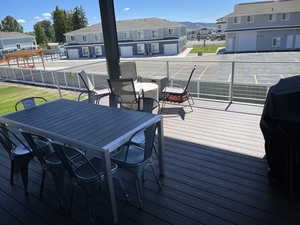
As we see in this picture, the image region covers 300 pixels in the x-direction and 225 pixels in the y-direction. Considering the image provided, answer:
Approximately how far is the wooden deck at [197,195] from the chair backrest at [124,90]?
107cm

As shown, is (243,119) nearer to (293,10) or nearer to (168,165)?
(168,165)

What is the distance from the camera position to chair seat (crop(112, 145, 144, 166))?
2160 millimetres

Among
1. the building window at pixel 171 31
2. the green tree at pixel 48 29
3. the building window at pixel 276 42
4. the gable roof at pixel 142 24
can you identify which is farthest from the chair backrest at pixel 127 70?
the green tree at pixel 48 29

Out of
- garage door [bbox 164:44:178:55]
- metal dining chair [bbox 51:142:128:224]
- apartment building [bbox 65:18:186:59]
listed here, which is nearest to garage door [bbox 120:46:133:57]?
apartment building [bbox 65:18:186:59]

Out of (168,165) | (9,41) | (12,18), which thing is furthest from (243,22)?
(12,18)

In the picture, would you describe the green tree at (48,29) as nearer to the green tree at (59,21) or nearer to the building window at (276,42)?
the green tree at (59,21)

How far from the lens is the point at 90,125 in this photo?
2.25m

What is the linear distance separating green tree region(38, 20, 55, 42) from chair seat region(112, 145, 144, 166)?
51582 mm

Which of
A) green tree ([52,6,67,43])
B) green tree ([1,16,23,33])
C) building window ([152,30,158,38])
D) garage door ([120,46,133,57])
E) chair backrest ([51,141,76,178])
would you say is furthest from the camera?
green tree ([1,16,23,33])

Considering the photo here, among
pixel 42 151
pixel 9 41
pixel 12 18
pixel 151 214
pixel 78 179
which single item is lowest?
pixel 151 214

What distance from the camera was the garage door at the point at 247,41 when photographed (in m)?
24.3

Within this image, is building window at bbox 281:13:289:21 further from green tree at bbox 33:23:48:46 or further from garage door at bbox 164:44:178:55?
green tree at bbox 33:23:48:46

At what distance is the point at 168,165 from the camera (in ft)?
9.00

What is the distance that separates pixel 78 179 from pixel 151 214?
73cm
